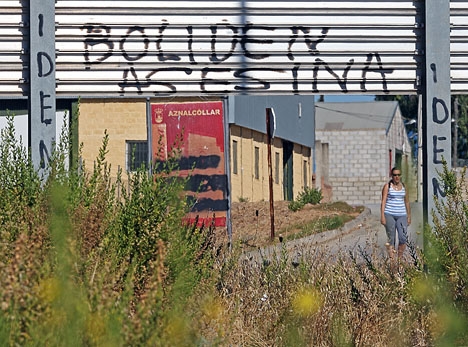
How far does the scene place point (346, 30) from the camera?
7.75m

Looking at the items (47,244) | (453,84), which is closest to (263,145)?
(453,84)

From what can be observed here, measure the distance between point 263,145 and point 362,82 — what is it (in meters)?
27.7

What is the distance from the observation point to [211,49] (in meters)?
7.62

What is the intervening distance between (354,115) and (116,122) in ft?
112

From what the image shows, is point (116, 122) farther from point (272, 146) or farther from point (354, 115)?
point (354, 115)

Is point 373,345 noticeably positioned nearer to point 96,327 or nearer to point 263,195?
point 96,327

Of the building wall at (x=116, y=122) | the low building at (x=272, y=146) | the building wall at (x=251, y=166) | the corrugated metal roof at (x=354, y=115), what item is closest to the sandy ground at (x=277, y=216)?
the low building at (x=272, y=146)

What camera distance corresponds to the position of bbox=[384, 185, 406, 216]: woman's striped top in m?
13.9

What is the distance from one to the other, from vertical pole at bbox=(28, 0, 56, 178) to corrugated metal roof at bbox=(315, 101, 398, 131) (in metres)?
48.5

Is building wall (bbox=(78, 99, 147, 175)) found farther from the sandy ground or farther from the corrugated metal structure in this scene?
the corrugated metal structure

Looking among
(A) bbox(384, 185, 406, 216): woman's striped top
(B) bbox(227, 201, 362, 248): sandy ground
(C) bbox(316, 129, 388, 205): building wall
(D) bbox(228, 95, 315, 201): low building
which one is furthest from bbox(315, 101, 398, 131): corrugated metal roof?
(A) bbox(384, 185, 406, 216): woman's striped top

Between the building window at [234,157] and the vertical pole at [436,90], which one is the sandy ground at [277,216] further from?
the vertical pole at [436,90]

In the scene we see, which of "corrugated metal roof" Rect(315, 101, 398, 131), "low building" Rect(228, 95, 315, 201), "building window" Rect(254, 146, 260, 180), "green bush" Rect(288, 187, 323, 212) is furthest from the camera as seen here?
"corrugated metal roof" Rect(315, 101, 398, 131)

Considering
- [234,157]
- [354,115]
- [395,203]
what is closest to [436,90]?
[395,203]
